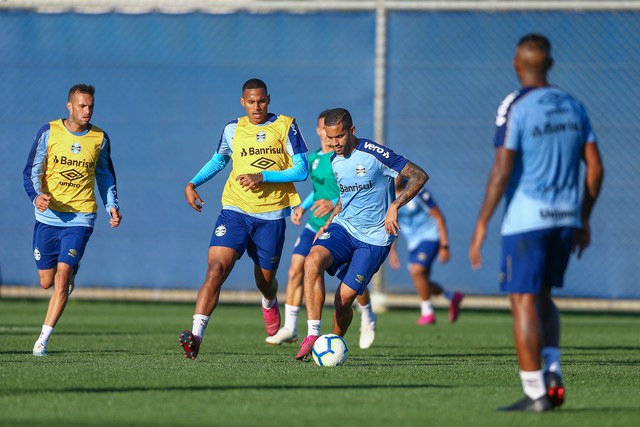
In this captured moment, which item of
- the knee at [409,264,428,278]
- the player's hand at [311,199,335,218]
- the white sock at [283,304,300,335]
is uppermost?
the player's hand at [311,199,335,218]

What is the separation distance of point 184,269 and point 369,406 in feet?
42.7

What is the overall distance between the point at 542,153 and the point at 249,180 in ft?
13.3

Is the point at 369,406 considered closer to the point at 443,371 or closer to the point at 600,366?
the point at 443,371

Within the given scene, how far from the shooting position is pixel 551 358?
23.0 feet

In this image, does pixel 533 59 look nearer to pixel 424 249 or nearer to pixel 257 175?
pixel 257 175

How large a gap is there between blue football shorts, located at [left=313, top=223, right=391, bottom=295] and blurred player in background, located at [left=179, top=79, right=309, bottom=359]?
0.57 metres

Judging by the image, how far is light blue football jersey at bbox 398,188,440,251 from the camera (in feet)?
58.6

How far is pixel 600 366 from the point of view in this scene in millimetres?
10086

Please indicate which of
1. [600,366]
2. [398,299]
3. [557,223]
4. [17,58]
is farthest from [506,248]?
[17,58]

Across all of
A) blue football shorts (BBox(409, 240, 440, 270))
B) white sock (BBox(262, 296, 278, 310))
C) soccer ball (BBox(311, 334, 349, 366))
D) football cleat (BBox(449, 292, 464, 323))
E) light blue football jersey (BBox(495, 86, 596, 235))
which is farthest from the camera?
blue football shorts (BBox(409, 240, 440, 270))

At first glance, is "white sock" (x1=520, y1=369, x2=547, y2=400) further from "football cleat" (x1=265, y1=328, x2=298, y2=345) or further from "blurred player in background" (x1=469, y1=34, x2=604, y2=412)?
"football cleat" (x1=265, y1=328, x2=298, y2=345)

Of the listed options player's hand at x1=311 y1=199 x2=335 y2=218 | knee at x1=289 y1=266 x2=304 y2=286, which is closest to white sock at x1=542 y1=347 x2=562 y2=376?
player's hand at x1=311 y1=199 x2=335 y2=218

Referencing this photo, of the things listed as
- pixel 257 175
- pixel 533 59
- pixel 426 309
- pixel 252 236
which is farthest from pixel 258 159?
pixel 426 309

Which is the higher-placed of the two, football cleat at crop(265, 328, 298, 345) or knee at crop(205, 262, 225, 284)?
knee at crop(205, 262, 225, 284)
